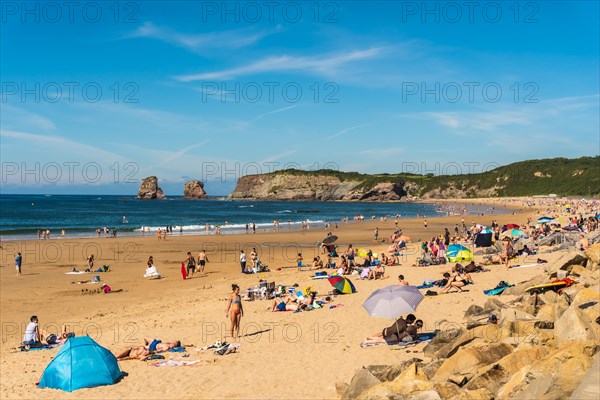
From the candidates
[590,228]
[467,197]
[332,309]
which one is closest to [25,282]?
[332,309]

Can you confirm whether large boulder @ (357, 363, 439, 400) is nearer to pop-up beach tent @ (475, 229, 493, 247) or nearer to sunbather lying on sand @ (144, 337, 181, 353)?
sunbather lying on sand @ (144, 337, 181, 353)

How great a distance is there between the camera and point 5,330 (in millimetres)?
17047

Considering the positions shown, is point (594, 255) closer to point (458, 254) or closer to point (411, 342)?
point (411, 342)

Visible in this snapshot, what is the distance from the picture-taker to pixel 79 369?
11.3 meters

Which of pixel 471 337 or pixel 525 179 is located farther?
pixel 525 179

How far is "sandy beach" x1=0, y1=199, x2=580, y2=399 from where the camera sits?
11141 millimetres

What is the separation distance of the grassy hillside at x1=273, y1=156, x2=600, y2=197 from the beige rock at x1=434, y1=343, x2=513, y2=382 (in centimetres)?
14070

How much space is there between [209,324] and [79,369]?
18.8 feet

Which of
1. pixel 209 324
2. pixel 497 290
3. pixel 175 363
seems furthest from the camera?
pixel 497 290

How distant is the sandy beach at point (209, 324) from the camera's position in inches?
439

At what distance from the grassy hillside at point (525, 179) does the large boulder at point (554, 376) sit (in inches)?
5630

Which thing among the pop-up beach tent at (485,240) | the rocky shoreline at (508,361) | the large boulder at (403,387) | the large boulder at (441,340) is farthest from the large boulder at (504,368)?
the pop-up beach tent at (485,240)

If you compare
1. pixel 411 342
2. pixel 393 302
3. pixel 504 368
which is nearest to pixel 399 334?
pixel 411 342

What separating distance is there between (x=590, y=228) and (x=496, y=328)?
31.7m
